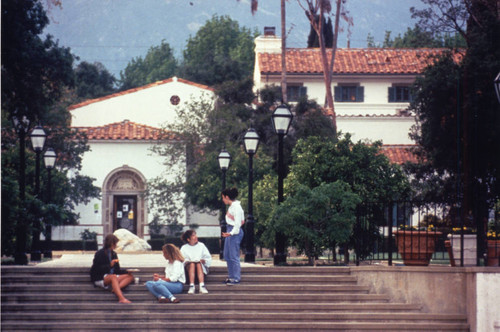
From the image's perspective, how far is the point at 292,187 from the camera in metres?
23.5

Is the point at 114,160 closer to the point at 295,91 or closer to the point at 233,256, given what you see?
the point at 295,91

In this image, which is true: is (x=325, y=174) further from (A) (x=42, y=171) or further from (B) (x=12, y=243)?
(A) (x=42, y=171)

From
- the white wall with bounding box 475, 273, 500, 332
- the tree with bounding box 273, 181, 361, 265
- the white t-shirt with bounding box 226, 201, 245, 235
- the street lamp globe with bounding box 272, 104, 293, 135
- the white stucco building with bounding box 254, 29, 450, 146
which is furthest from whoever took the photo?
the white stucco building with bounding box 254, 29, 450, 146

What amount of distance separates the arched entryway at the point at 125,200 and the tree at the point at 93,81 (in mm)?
20265

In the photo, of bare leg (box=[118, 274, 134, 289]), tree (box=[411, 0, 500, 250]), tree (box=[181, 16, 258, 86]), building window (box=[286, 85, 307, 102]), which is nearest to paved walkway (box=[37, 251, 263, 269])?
bare leg (box=[118, 274, 134, 289])

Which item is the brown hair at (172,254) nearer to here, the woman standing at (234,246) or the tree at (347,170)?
the woman standing at (234,246)

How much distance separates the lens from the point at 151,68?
8275 centimetres

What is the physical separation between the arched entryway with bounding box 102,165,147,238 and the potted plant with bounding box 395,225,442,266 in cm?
3148

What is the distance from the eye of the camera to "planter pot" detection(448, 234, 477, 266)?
15797 millimetres

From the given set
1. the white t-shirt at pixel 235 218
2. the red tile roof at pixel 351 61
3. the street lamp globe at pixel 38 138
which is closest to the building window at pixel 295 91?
the red tile roof at pixel 351 61

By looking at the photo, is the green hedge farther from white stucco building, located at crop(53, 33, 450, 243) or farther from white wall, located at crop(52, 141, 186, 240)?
white wall, located at crop(52, 141, 186, 240)

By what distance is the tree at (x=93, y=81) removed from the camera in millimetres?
67688

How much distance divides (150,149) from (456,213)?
28.7m

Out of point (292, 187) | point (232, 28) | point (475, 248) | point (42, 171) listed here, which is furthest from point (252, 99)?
point (232, 28)
